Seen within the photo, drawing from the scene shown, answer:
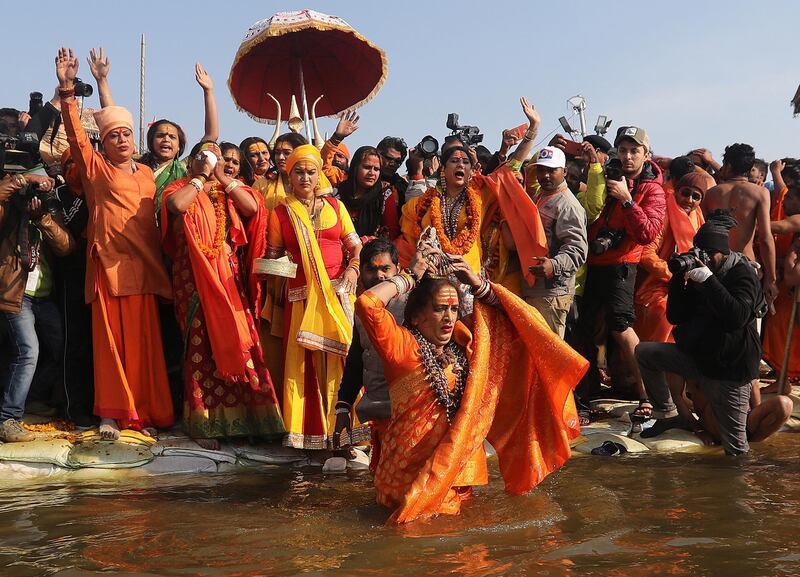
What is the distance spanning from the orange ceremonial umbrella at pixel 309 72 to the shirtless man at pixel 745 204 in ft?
9.64

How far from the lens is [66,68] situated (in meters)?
6.23

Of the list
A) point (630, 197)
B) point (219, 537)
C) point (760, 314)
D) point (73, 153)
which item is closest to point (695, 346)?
point (760, 314)

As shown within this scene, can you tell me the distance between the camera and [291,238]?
6.49 meters

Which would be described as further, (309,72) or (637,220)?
(309,72)

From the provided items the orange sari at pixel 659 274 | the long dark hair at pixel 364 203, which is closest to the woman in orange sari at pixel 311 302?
the long dark hair at pixel 364 203

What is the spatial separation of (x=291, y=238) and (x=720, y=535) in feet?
10.9

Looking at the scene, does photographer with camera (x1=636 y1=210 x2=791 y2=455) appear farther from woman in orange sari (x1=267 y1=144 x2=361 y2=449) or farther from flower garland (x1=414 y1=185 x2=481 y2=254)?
woman in orange sari (x1=267 y1=144 x2=361 y2=449)

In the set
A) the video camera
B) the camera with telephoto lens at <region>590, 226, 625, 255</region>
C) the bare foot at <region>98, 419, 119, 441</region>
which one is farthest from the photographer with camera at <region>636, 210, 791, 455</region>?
the video camera

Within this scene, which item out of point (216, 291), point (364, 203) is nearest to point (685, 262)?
point (364, 203)

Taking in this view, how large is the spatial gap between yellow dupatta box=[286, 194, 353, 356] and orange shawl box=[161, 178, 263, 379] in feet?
1.31

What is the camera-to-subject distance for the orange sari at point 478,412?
15.3 feet

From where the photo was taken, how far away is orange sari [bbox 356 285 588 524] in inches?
183

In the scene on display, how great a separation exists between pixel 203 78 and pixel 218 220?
159 centimetres

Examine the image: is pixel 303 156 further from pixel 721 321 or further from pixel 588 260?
pixel 721 321
